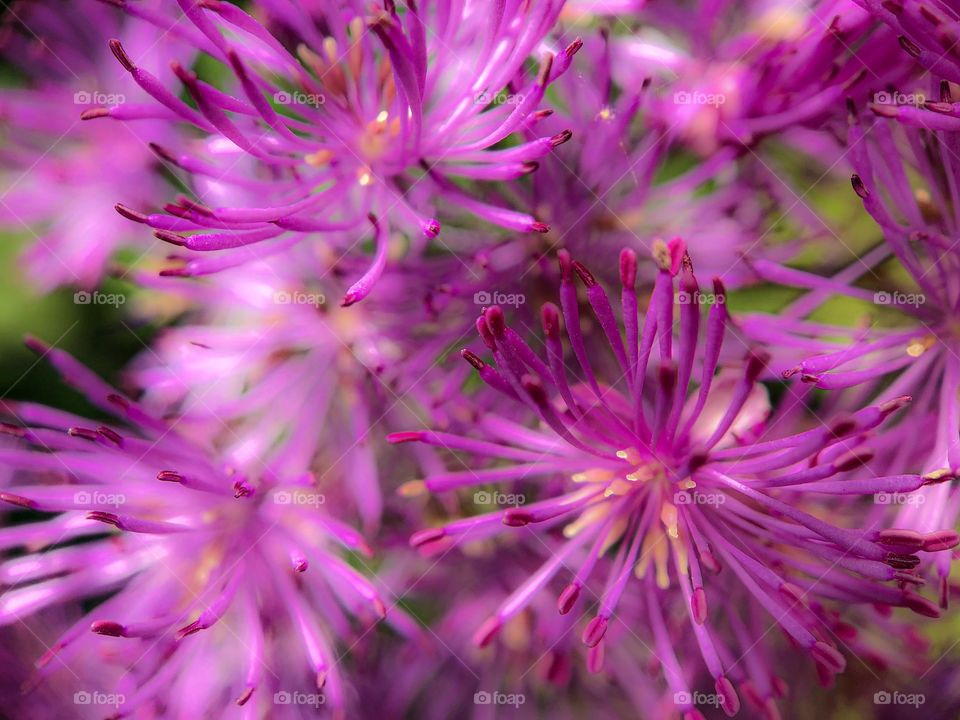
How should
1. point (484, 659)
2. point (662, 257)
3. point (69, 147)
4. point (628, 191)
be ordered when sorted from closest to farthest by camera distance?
point (662, 257) < point (628, 191) < point (484, 659) < point (69, 147)

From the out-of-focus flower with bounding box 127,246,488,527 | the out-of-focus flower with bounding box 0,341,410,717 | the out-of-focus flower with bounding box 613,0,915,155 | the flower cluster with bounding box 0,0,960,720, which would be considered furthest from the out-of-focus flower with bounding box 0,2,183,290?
the out-of-focus flower with bounding box 613,0,915,155

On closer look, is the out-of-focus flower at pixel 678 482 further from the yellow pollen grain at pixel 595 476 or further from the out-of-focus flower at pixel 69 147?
the out-of-focus flower at pixel 69 147

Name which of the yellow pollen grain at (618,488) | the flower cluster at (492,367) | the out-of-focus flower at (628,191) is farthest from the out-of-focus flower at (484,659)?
the out-of-focus flower at (628,191)

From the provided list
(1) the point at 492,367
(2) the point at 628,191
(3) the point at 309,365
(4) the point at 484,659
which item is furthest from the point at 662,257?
(4) the point at 484,659

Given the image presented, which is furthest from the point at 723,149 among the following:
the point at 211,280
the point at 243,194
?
the point at 211,280

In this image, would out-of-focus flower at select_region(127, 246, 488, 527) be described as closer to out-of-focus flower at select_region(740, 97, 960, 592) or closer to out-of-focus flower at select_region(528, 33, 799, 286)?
out-of-focus flower at select_region(528, 33, 799, 286)

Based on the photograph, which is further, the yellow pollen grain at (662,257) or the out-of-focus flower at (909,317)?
the out-of-focus flower at (909,317)

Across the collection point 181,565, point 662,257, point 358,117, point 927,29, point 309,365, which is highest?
point 927,29

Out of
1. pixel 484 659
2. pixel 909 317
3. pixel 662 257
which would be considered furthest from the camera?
pixel 484 659

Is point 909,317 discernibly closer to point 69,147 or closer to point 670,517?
point 670,517
